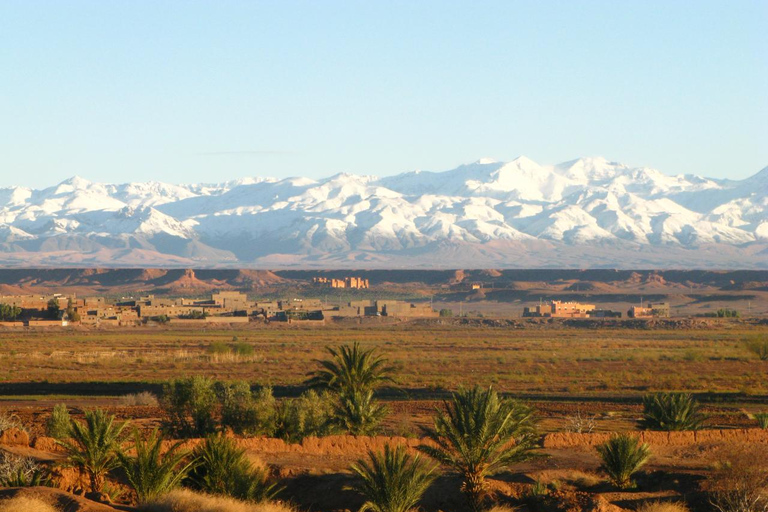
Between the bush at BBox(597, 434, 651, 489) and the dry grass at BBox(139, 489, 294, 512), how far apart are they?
627 centimetres

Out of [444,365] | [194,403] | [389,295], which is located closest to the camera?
[194,403]

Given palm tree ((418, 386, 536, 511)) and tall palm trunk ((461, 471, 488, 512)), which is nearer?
tall palm trunk ((461, 471, 488, 512))

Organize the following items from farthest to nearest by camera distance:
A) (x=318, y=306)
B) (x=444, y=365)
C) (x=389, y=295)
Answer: (x=389, y=295)
(x=318, y=306)
(x=444, y=365)

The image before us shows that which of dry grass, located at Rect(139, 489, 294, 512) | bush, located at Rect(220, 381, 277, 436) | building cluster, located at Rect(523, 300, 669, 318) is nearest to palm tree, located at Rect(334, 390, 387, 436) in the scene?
bush, located at Rect(220, 381, 277, 436)

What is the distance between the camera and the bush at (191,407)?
80.1 feet

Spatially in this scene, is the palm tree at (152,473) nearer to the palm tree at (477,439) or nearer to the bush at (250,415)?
the palm tree at (477,439)

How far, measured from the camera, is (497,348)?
7162 centimetres

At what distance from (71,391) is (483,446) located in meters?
26.7

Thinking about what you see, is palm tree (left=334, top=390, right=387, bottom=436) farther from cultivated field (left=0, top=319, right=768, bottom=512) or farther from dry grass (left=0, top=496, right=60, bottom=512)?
dry grass (left=0, top=496, right=60, bottom=512)

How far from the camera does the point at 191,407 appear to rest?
85.3 feet

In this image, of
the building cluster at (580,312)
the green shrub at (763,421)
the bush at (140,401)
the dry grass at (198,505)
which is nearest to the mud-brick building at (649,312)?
the building cluster at (580,312)

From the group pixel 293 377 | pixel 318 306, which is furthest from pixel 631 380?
pixel 318 306

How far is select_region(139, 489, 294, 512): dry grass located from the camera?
15202mm

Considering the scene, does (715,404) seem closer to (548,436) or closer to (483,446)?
(548,436)
